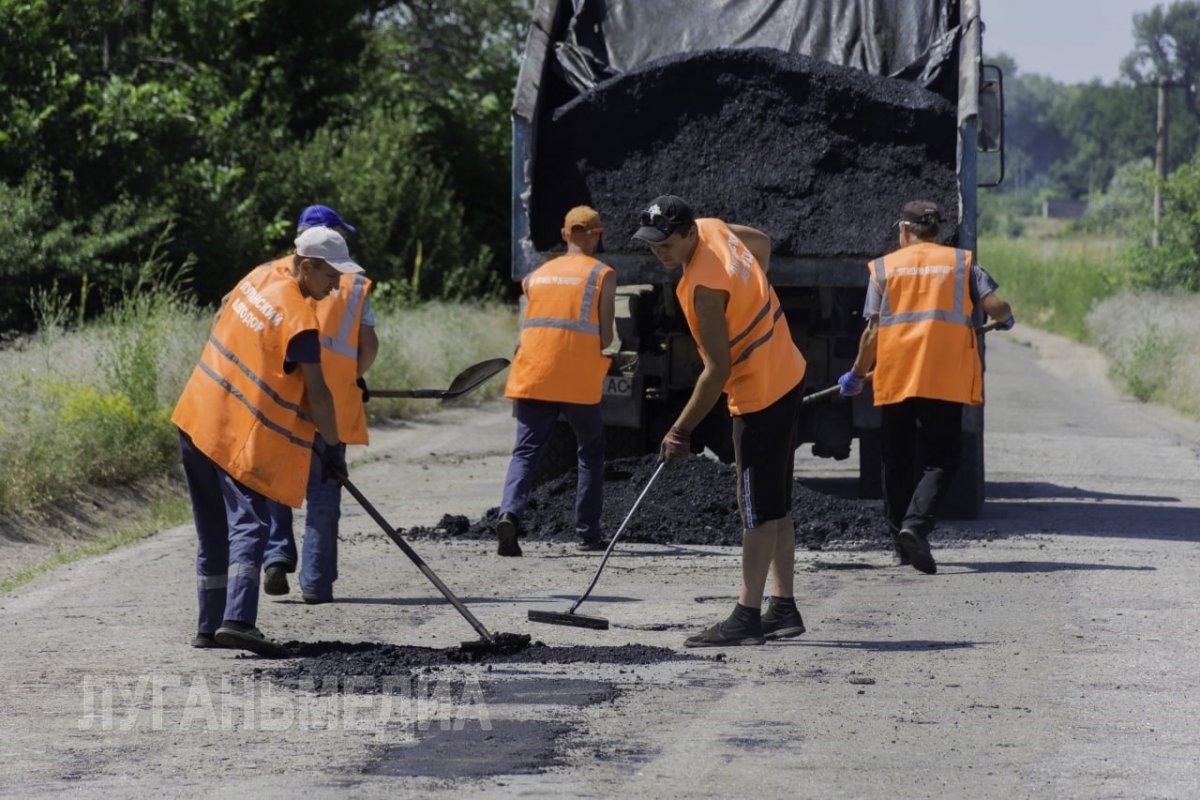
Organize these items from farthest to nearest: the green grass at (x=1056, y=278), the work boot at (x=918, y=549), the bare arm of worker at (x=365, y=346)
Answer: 1. the green grass at (x=1056, y=278)
2. the work boot at (x=918, y=549)
3. the bare arm of worker at (x=365, y=346)

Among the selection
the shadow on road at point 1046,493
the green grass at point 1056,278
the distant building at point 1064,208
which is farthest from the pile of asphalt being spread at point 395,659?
the distant building at point 1064,208

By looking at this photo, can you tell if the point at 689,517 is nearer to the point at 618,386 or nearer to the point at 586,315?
the point at 618,386

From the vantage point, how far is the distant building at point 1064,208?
130750 mm

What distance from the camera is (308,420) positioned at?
7367mm

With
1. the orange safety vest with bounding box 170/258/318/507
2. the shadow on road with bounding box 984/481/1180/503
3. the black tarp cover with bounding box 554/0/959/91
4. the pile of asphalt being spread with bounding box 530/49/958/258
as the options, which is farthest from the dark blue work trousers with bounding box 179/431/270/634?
the shadow on road with bounding box 984/481/1180/503

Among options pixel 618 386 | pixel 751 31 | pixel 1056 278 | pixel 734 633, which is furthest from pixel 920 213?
pixel 1056 278

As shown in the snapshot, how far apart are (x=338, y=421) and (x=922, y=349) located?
2953mm

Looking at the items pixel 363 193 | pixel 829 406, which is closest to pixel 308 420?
pixel 829 406

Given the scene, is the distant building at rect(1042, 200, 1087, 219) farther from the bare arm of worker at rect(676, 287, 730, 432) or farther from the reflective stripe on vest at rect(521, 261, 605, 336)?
the bare arm of worker at rect(676, 287, 730, 432)

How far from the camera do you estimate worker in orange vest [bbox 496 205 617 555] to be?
10.2 meters

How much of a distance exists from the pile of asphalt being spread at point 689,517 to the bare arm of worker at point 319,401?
3.39 meters

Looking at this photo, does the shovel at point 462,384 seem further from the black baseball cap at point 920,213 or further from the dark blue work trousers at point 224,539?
the black baseball cap at point 920,213

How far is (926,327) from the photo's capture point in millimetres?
9789

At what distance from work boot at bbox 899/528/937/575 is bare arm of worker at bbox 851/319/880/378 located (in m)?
0.93
